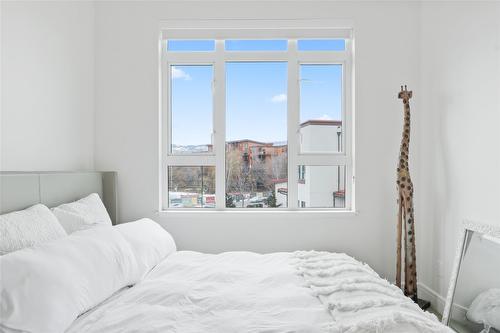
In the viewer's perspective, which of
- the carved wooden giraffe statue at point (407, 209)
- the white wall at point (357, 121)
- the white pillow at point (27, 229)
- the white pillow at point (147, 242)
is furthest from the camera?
the white wall at point (357, 121)

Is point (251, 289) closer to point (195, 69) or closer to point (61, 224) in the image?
point (61, 224)

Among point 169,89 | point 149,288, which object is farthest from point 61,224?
point 169,89

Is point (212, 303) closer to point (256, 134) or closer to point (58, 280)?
point (58, 280)

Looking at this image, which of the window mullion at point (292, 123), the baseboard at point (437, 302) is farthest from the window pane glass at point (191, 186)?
the baseboard at point (437, 302)

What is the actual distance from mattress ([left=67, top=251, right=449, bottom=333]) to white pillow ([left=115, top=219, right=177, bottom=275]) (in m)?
0.06

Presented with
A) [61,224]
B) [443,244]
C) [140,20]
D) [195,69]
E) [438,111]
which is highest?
[140,20]

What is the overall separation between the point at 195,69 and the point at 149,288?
2.06 m

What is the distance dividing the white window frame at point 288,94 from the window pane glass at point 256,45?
0.13 ft

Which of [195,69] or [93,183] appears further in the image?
[195,69]

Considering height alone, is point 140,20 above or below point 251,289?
above

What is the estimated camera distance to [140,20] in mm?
2863

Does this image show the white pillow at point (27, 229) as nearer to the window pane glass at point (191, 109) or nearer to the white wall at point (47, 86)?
the white wall at point (47, 86)

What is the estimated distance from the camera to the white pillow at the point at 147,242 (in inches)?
69.9

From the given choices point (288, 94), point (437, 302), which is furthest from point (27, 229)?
point (437, 302)
